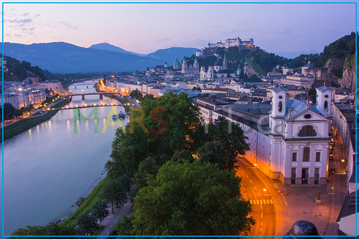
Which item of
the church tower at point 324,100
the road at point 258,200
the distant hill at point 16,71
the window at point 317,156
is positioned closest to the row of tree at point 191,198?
the road at point 258,200

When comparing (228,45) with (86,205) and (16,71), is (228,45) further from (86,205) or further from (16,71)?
(86,205)

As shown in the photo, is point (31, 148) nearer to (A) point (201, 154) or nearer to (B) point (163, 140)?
(B) point (163, 140)

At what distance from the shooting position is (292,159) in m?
6.21

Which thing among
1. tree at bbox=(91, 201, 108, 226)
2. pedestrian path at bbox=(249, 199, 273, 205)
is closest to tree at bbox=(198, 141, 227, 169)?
pedestrian path at bbox=(249, 199, 273, 205)

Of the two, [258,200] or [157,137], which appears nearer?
[258,200]

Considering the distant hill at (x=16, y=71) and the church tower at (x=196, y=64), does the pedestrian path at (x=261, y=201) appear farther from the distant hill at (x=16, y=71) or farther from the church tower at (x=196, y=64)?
the church tower at (x=196, y=64)

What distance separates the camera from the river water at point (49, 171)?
6.79 meters

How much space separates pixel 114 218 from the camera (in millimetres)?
5676

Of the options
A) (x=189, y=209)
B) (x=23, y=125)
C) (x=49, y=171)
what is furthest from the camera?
(x=23, y=125)

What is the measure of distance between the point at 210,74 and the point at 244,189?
26.8 metres

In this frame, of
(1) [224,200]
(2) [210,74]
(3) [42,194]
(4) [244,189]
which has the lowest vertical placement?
(3) [42,194]

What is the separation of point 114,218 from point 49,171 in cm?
422

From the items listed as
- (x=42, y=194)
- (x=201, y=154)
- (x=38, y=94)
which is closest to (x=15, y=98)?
(x=38, y=94)

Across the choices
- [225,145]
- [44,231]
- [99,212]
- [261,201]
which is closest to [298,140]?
[225,145]
